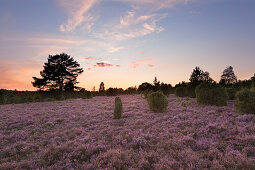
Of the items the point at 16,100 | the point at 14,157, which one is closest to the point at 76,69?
the point at 16,100

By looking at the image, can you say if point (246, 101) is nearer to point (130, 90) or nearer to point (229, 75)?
point (130, 90)

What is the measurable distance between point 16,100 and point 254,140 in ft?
159

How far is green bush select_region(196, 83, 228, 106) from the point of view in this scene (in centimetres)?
1658

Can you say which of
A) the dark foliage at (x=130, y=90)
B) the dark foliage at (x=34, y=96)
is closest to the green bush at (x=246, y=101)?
the dark foliage at (x=34, y=96)

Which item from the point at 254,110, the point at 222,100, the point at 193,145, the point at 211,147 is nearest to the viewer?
the point at 211,147

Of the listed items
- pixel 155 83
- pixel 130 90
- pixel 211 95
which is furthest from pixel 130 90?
pixel 211 95

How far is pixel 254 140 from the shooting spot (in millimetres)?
6344

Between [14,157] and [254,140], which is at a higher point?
[254,140]

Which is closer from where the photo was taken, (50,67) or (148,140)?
(148,140)

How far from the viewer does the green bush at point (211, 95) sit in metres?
16.6

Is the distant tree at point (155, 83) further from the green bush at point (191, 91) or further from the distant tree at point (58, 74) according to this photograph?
the distant tree at point (58, 74)

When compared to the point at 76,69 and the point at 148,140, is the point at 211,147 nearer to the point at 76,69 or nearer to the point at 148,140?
the point at 148,140

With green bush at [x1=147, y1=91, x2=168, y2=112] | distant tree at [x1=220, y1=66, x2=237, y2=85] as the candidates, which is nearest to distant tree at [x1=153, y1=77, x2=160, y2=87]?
green bush at [x1=147, y1=91, x2=168, y2=112]

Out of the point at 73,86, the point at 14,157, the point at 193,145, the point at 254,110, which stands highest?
the point at 73,86
